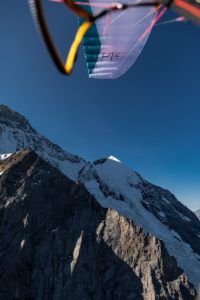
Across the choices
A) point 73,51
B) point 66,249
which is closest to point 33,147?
point 66,249

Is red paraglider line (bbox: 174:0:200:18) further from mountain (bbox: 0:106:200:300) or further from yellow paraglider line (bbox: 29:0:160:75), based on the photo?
mountain (bbox: 0:106:200:300)

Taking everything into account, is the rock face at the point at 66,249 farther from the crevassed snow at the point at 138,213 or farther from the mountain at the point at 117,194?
the crevassed snow at the point at 138,213

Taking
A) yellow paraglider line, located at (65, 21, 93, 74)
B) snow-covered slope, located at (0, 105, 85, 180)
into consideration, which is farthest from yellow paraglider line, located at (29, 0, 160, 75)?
snow-covered slope, located at (0, 105, 85, 180)

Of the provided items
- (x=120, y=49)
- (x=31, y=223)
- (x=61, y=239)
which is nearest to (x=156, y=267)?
(x=61, y=239)

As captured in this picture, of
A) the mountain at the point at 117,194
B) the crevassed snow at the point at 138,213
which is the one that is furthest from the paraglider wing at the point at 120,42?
the crevassed snow at the point at 138,213

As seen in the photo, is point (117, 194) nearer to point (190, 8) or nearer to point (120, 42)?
point (120, 42)
